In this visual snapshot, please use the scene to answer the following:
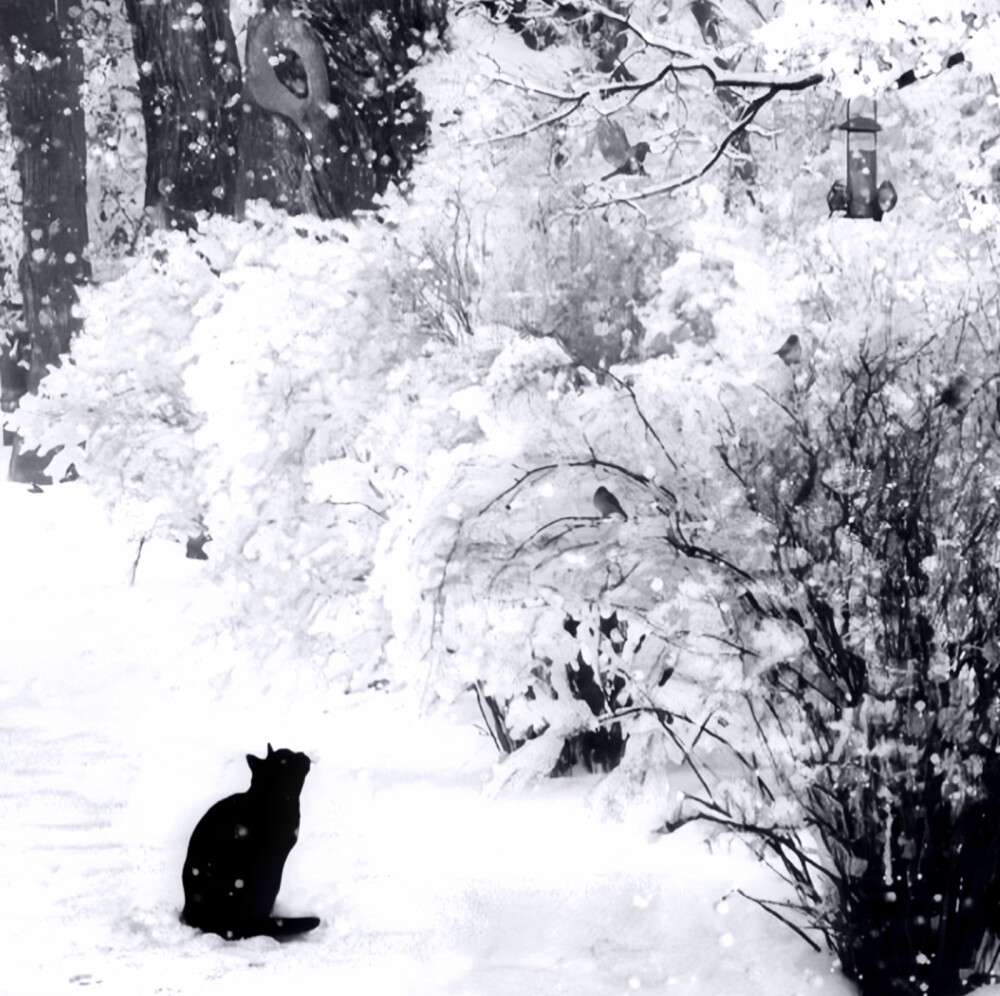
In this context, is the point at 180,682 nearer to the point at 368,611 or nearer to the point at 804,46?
the point at 368,611

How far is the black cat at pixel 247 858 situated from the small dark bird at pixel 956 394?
2.66m

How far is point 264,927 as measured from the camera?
6.35 metres

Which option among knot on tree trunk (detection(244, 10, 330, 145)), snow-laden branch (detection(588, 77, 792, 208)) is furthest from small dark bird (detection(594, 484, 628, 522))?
knot on tree trunk (detection(244, 10, 330, 145))

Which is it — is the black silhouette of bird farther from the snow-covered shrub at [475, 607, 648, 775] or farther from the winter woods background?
the snow-covered shrub at [475, 607, 648, 775]

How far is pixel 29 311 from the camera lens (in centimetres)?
2066

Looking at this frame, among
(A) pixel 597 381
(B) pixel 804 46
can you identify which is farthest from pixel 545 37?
(A) pixel 597 381

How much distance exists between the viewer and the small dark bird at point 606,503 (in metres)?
6.88

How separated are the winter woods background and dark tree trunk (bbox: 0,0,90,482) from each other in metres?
3.73

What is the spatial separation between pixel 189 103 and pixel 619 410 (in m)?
10.9

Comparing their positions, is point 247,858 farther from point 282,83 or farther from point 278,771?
point 282,83

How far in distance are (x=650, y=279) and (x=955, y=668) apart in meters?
3.89

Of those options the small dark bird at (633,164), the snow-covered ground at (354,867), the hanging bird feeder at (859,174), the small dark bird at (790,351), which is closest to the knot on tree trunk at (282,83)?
the small dark bird at (633,164)

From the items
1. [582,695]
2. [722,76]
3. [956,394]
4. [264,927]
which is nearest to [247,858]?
[264,927]

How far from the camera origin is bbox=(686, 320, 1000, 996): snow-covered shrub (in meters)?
5.31
